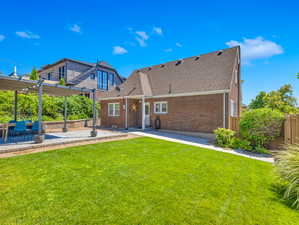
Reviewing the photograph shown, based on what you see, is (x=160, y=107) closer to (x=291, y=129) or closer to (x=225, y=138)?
(x=225, y=138)

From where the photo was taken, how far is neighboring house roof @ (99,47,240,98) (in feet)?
43.6

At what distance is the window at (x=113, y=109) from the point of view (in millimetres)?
17078

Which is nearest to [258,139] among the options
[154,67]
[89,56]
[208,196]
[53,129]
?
[208,196]

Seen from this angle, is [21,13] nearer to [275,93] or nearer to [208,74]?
[208,74]

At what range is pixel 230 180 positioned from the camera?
15.3 ft

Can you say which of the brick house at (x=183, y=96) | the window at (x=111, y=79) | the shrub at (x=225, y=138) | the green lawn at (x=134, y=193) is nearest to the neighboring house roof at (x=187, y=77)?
the brick house at (x=183, y=96)

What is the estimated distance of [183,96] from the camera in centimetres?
1399

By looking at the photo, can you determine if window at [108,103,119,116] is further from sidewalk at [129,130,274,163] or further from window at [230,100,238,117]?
window at [230,100,238,117]

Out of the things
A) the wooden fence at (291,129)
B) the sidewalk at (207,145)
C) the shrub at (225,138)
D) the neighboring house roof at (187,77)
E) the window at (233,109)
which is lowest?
the sidewalk at (207,145)

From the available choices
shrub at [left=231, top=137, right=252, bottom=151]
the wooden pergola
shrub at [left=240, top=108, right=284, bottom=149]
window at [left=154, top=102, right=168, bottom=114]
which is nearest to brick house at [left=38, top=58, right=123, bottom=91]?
the wooden pergola

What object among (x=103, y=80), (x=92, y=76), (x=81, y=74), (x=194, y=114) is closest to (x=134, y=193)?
(x=194, y=114)

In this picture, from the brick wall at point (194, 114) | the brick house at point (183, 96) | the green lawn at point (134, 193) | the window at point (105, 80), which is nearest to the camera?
the green lawn at point (134, 193)

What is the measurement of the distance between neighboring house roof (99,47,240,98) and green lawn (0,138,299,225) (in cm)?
888

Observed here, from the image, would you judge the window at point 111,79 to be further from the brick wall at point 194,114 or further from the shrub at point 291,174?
the shrub at point 291,174
